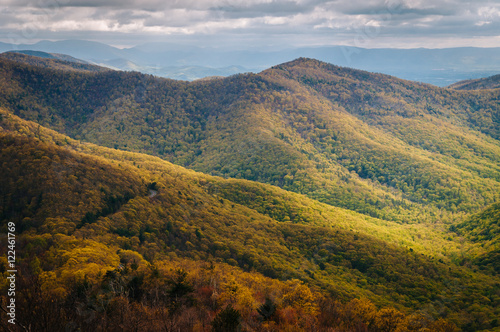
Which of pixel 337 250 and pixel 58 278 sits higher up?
pixel 58 278

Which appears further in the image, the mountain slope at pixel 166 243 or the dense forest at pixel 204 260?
the mountain slope at pixel 166 243

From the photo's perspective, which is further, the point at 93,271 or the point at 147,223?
the point at 147,223

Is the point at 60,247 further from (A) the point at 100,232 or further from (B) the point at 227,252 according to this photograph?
(B) the point at 227,252

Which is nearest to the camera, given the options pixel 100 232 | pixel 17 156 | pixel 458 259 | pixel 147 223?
pixel 100 232

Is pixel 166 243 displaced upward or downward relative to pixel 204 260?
upward

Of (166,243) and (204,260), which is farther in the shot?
(166,243)

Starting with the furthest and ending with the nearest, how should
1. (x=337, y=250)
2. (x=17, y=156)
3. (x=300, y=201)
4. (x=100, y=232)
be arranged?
(x=300, y=201)
(x=337, y=250)
(x=17, y=156)
(x=100, y=232)

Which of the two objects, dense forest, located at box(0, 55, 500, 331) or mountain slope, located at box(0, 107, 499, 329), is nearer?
dense forest, located at box(0, 55, 500, 331)

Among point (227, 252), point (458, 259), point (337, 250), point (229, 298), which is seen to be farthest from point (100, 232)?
point (458, 259)
